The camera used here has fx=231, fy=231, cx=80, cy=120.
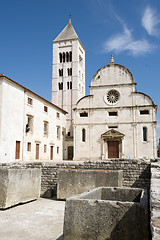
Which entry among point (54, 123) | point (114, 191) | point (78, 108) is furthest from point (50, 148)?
point (114, 191)

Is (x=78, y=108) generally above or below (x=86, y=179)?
above

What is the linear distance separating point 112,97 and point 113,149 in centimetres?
717

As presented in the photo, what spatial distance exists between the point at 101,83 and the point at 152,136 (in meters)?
10.1

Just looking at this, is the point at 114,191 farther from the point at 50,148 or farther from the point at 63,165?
the point at 50,148

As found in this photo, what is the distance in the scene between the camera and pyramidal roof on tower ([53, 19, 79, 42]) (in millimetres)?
47069

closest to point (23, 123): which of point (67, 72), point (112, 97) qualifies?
point (112, 97)

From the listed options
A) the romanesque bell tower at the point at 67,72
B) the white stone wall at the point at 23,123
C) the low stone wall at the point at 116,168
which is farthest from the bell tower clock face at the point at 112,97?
the low stone wall at the point at 116,168

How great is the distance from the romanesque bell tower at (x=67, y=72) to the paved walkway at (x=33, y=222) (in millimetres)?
31998

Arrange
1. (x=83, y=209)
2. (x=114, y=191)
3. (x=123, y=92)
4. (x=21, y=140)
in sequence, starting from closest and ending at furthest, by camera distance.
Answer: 1. (x=83, y=209)
2. (x=114, y=191)
3. (x=21, y=140)
4. (x=123, y=92)

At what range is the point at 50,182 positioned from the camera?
13406 mm

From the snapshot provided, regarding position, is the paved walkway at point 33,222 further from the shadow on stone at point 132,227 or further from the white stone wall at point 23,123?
the white stone wall at point 23,123

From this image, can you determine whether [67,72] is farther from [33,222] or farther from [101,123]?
[33,222]

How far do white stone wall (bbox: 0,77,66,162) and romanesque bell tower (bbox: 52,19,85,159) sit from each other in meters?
10.9

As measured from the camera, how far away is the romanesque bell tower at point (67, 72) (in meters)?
44.2
